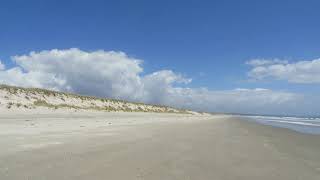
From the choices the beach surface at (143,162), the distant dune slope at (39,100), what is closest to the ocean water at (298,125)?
the beach surface at (143,162)

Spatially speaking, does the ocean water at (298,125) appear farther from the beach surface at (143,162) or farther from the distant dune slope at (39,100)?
the distant dune slope at (39,100)

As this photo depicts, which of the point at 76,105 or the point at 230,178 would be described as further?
the point at 76,105

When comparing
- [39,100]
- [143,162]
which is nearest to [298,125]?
[39,100]

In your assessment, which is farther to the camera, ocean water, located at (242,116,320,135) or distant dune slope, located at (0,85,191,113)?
distant dune slope, located at (0,85,191,113)

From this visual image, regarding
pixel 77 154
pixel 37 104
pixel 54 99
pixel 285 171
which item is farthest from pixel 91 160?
pixel 54 99

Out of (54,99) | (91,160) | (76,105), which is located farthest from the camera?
(76,105)

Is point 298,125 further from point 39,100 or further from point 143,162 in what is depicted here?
point 143,162

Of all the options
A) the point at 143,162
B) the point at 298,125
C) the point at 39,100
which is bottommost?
the point at 143,162

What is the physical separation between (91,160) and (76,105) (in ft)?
129

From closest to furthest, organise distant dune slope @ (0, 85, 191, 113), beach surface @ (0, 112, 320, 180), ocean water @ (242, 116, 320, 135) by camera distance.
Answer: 1. beach surface @ (0, 112, 320, 180)
2. ocean water @ (242, 116, 320, 135)
3. distant dune slope @ (0, 85, 191, 113)

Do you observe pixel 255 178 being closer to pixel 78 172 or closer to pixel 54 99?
pixel 78 172

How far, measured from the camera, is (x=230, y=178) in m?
8.84

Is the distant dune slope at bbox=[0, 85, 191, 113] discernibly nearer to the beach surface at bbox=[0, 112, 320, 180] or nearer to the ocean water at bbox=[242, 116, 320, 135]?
the beach surface at bbox=[0, 112, 320, 180]

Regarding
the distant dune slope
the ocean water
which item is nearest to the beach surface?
the ocean water
